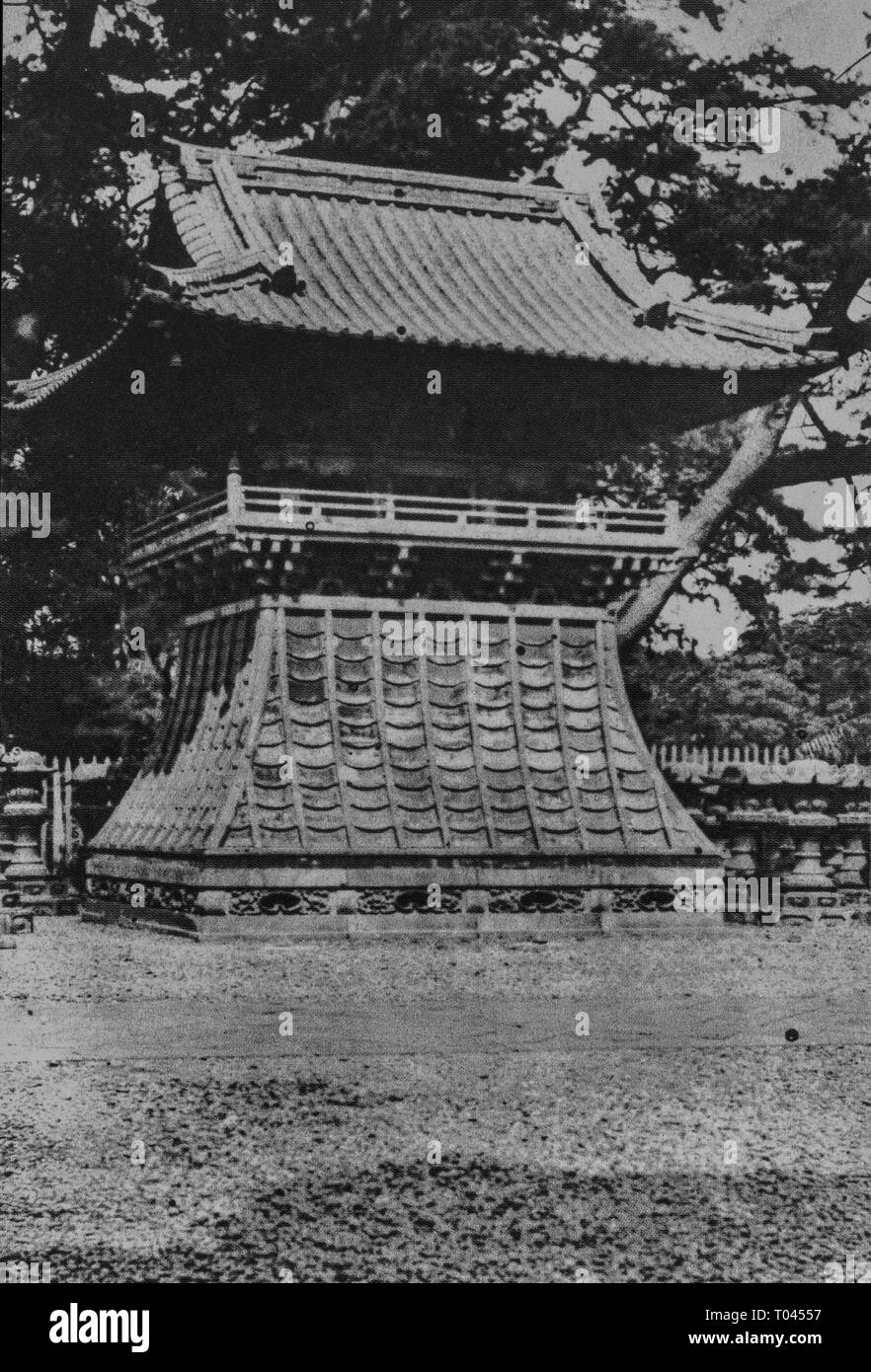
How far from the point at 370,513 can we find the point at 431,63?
8.21 metres

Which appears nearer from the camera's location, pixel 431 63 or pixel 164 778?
pixel 164 778

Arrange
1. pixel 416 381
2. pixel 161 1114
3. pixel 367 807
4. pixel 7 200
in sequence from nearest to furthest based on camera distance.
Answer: pixel 161 1114 → pixel 367 807 → pixel 416 381 → pixel 7 200

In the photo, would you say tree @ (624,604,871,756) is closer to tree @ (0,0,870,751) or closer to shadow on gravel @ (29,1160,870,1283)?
tree @ (0,0,870,751)

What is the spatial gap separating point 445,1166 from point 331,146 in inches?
852

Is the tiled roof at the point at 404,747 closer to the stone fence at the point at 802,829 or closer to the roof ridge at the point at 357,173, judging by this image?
the stone fence at the point at 802,829

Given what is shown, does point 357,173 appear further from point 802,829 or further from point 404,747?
point 802,829

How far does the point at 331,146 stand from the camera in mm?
26500

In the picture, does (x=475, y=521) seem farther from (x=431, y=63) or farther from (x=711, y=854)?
(x=431, y=63)

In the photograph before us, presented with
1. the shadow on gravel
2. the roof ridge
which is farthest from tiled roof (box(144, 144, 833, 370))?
the shadow on gravel

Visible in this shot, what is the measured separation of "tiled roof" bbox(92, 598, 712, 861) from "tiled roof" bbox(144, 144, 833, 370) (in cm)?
321

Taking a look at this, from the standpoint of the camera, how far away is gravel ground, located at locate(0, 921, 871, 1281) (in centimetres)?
654

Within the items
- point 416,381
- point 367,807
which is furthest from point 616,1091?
point 416,381

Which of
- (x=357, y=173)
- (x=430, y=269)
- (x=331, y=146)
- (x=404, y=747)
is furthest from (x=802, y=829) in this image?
(x=331, y=146)

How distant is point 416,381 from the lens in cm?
1983
